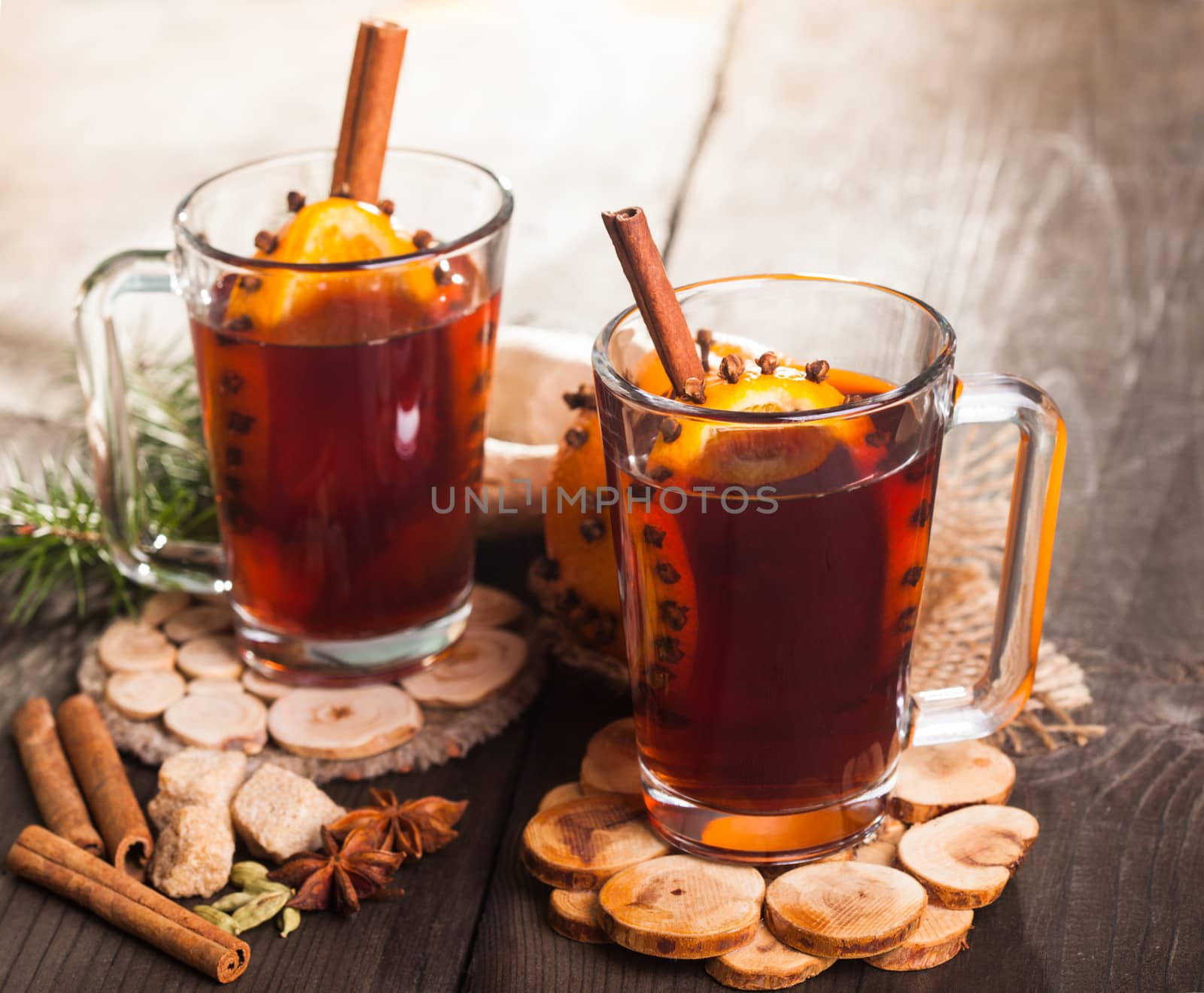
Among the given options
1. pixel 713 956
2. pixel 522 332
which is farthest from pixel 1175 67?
pixel 713 956

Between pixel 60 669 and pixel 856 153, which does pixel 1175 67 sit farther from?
pixel 60 669

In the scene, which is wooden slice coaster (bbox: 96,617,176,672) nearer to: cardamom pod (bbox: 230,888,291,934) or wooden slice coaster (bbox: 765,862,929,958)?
cardamom pod (bbox: 230,888,291,934)

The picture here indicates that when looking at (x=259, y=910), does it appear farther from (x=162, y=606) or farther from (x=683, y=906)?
(x=162, y=606)

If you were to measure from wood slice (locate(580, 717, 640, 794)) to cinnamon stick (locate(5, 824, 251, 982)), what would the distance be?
12.8 inches

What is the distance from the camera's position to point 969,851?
1160mm

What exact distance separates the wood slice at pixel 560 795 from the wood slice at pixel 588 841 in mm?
12

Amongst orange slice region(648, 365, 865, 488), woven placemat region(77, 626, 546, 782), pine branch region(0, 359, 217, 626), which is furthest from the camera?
pine branch region(0, 359, 217, 626)

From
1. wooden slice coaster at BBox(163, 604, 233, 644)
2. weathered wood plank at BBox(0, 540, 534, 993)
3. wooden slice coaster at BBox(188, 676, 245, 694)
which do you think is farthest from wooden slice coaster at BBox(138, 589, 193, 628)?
weathered wood plank at BBox(0, 540, 534, 993)

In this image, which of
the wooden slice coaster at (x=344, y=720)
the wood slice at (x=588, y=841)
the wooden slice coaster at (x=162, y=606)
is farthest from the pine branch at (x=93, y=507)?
the wood slice at (x=588, y=841)

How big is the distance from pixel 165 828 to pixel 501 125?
1.86 meters

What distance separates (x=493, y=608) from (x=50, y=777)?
0.47m

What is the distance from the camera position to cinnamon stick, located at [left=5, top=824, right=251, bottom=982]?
3.57 feet

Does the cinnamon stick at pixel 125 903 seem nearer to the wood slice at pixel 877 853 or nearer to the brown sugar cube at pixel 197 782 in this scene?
the brown sugar cube at pixel 197 782

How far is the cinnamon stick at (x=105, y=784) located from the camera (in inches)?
48.1
